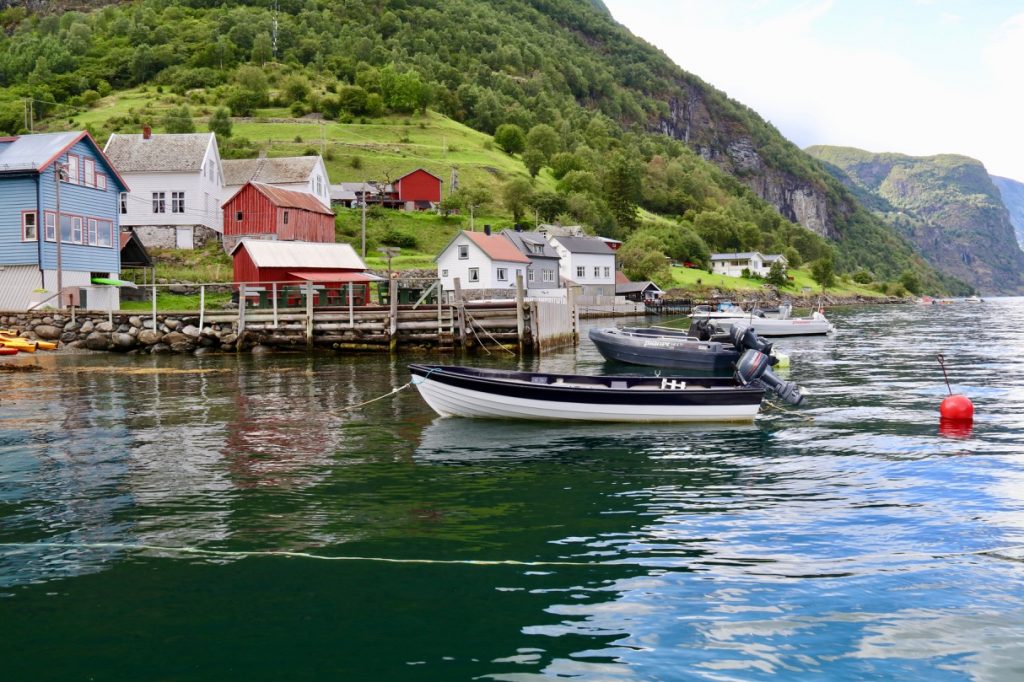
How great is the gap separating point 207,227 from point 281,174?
11.9 meters

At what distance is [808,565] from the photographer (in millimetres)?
11039

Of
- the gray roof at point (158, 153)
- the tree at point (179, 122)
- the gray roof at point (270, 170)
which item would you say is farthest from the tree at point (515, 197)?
the tree at point (179, 122)

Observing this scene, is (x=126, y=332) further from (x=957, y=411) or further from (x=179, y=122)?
(x=179, y=122)

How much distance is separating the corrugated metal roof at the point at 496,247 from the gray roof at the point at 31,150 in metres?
37.5

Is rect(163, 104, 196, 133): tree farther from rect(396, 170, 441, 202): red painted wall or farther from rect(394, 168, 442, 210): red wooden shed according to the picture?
rect(396, 170, 441, 202): red painted wall

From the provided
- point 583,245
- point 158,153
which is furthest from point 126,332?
point 583,245

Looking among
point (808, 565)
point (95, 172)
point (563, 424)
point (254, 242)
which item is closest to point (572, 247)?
point (254, 242)

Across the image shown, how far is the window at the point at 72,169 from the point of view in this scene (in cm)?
5344

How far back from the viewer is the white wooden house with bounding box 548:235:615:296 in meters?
108

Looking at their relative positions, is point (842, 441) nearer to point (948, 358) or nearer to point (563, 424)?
point (563, 424)

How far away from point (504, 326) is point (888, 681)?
37.8 metres

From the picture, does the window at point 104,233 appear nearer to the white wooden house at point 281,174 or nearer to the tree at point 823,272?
A: the white wooden house at point 281,174

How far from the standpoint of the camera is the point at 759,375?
24578 millimetres

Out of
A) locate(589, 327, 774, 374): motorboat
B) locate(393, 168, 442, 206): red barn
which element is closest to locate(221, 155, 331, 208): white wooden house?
locate(393, 168, 442, 206): red barn
